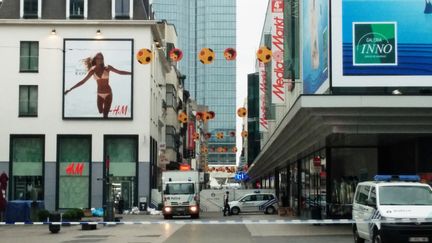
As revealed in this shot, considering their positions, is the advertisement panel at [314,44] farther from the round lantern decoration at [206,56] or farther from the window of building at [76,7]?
the window of building at [76,7]

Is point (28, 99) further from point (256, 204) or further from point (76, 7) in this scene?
point (256, 204)

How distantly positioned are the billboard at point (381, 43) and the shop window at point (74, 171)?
112 ft

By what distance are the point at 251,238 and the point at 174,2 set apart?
147ft

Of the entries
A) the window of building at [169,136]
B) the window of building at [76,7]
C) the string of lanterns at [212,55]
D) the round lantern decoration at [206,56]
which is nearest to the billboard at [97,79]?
the window of building at [76,7]

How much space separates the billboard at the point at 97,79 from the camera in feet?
195

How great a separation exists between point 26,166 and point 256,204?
62.9ft

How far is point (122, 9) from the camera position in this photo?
201 feet

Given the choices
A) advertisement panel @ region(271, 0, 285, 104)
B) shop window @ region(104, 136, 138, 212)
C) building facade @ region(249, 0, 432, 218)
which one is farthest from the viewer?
shop window @ region(104, 136, 138, 212)

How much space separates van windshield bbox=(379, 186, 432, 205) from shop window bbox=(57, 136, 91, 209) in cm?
4253

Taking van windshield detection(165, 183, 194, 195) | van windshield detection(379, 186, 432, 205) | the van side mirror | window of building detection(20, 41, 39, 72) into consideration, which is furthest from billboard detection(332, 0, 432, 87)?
window of building detection(20, 41, 39, 72)

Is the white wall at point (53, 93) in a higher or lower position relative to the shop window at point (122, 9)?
lower

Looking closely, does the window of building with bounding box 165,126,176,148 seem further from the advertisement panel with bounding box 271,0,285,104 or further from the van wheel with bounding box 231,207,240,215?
the advertisement panel with bounding box 271,0,285,104

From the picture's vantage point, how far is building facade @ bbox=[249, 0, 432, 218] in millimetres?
26641

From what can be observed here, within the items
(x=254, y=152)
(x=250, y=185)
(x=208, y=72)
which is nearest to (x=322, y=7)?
(x=208, y=72)
